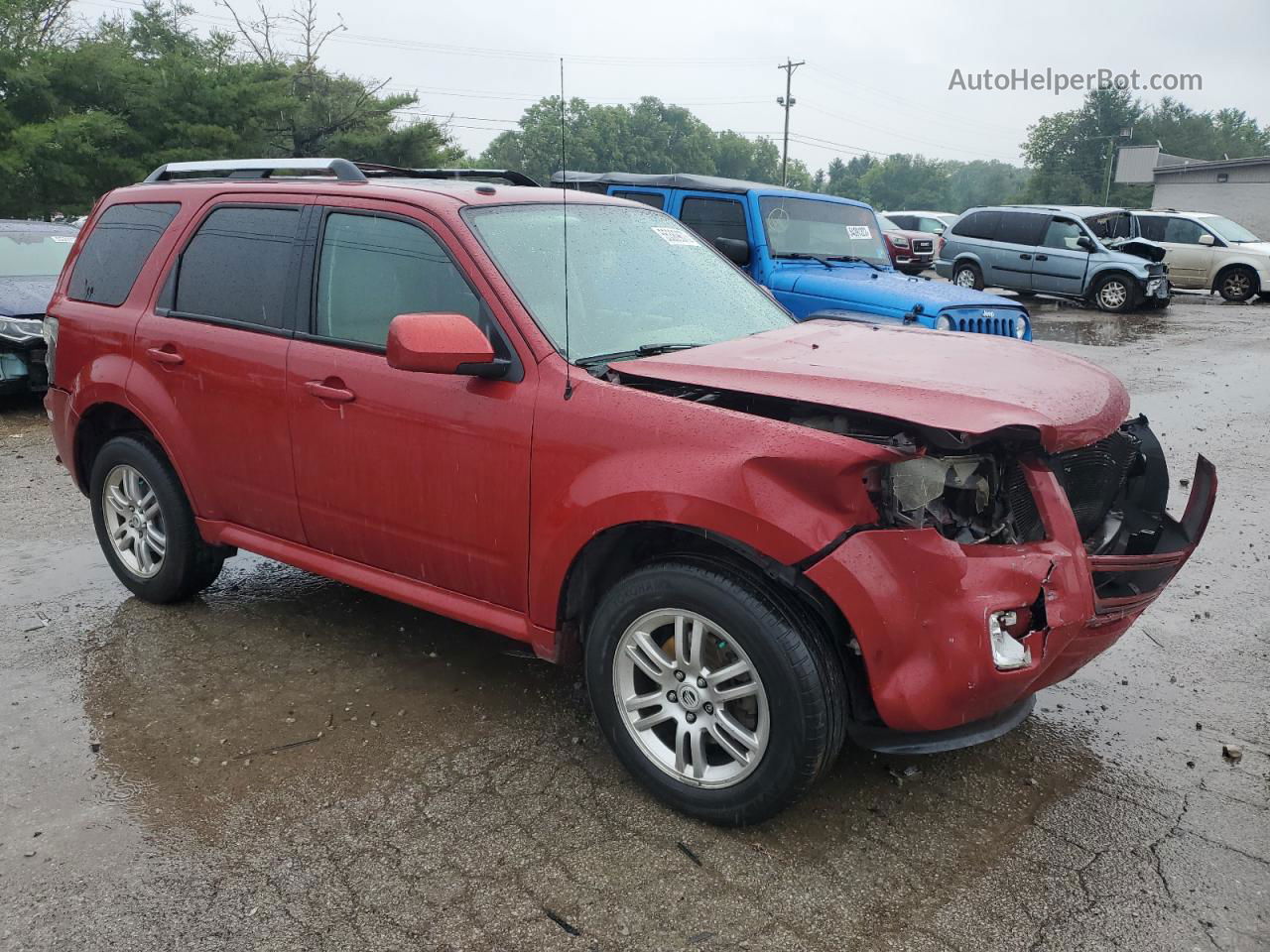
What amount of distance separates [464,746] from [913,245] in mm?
22106

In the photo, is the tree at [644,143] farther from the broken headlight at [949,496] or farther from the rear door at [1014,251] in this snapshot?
the broken headlight at [949,496]

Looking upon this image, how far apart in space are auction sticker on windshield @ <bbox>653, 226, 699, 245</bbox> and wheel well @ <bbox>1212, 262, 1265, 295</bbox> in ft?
65.5

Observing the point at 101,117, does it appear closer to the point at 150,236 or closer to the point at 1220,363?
the point at 150,236

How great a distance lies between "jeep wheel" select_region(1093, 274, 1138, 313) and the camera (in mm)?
17922

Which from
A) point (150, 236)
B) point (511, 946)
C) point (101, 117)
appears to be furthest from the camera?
point (101, 117)

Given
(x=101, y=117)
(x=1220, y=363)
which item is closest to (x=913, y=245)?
(x=1220, y=363)

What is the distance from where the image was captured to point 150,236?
4.46m

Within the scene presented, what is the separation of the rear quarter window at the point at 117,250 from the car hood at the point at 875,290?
542cm

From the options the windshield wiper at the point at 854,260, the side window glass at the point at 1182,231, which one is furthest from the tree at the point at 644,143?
the windshield wiper at the point at 854,260

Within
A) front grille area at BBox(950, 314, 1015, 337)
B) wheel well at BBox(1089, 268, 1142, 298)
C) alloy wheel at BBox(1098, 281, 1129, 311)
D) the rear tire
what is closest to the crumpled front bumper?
front grille area at BBox(950, 314, 1015, 337)

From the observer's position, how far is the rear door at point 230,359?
12.8 feet

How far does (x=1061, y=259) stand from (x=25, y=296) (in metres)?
16.4

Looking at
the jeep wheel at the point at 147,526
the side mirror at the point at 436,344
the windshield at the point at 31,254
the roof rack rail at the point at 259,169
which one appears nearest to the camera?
the side mirror at the point at 436,344

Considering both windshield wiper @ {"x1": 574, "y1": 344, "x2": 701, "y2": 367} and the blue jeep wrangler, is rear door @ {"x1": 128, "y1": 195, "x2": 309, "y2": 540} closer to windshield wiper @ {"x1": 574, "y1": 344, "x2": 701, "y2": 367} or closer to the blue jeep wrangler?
windshield wiper @ {"x1": 574, "y1": 344, "x2": 701, "y2": 367}
